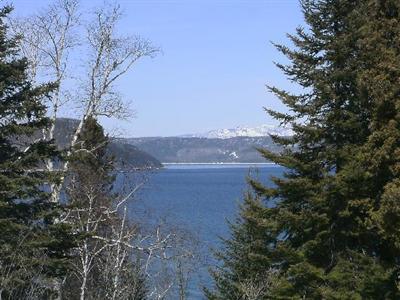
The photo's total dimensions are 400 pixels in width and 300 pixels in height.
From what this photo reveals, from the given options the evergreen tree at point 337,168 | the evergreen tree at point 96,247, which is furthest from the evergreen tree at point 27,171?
the evergreen tree at point 337,168

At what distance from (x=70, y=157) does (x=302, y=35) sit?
7430mm

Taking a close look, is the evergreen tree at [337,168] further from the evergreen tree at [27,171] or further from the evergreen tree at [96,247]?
the evergreen tree at [27,171]

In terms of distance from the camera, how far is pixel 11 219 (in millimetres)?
16062

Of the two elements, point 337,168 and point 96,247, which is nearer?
point 337,168

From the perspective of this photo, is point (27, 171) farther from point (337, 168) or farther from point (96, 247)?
point (337, 168)

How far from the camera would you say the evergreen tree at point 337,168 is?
52.5 feet

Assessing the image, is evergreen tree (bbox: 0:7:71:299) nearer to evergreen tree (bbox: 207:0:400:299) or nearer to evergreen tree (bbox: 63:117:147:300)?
evergreen tree (bbox: 63:117:147:300)

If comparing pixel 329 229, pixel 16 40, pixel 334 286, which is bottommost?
pixel 334 286

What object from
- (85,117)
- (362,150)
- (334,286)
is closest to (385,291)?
(334,286)

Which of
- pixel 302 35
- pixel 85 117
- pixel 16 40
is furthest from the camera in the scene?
pixel 85 117

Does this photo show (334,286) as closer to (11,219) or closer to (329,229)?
(329,229)

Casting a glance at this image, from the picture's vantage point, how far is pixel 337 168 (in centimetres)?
1886

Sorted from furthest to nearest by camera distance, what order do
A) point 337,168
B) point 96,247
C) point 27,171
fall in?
point 96,247 → point 337,168 → point 27,171

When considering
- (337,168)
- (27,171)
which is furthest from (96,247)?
(337,168)
